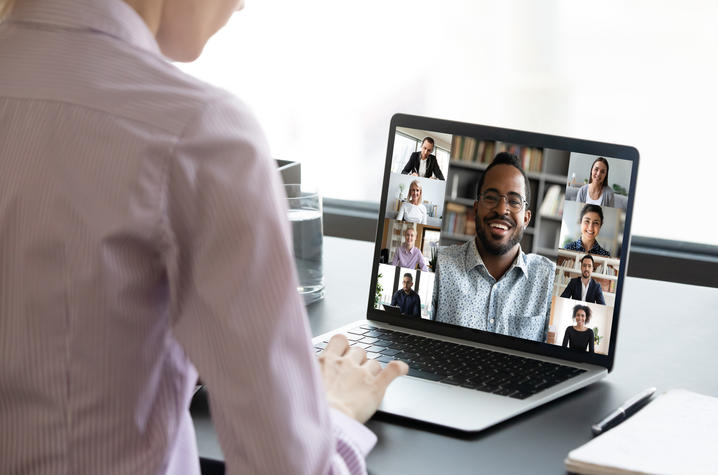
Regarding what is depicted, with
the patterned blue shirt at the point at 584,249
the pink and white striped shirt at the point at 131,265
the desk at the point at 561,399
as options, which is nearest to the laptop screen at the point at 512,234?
the patterned blue shirt at the point at 584,249

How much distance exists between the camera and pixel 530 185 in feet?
3.47

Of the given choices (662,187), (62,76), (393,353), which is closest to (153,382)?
(62,76)

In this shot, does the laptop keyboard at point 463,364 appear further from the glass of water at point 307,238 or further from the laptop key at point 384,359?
the glass of water at point 307,238

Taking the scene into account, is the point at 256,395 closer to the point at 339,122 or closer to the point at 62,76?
the point at 62,76

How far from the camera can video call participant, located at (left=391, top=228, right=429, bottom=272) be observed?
1135mm

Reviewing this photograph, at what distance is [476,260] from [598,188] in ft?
0.60

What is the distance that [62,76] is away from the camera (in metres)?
0.59

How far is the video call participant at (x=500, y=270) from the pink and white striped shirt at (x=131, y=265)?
1.70ft

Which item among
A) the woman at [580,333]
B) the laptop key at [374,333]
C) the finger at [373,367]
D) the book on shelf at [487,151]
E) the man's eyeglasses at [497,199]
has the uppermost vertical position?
the book on shelf at [487,151]

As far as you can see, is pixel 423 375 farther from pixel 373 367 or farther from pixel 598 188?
pixel 598 188

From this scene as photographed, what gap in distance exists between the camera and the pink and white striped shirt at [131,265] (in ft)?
1.77

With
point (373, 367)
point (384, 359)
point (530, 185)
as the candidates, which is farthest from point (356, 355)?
point (530, 185)

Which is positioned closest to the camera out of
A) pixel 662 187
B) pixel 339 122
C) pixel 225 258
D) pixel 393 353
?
pixel 225 258

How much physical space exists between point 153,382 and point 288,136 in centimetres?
194
